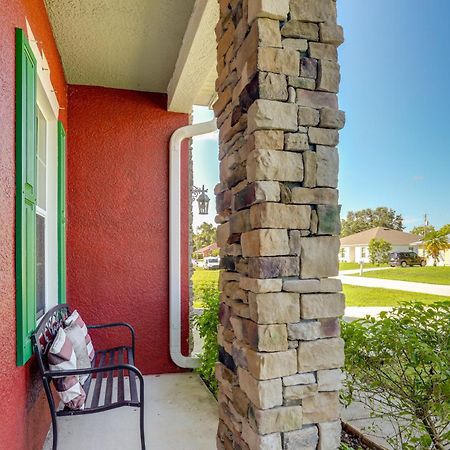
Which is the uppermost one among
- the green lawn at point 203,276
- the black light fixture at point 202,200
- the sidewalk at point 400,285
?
the black light fixture at point 202,200

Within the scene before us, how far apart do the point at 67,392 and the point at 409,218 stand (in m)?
2.41

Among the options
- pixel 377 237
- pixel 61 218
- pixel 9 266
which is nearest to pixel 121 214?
pixel 61 218

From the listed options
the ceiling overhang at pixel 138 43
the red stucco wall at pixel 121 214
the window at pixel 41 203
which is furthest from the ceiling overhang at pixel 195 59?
the window at pixel 41 203

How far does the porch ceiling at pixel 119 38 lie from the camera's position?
2.32m

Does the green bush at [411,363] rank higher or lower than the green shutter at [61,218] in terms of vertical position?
lower

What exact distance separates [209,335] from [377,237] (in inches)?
68.2

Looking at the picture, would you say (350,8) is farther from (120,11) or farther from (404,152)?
(120,11)

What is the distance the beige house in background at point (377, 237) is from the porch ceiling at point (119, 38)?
1873 mm

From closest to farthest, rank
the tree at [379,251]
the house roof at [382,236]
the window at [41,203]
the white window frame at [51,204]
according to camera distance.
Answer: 1. the window at [41,203]
2. the white window frame at [51,204]
3. the house roof at [382,236]
4. the tree at [379,251]

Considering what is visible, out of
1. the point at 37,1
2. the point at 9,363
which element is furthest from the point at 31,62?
the point at 9,363

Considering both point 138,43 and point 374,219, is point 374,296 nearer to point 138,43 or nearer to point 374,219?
point 374,219

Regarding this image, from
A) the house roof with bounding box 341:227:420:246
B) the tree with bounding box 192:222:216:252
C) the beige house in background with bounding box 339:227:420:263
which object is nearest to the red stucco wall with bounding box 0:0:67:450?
the beige house in background with bounding box 339:227:420:263

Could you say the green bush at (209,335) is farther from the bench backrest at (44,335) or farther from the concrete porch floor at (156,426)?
the bench backrest at (44,335)

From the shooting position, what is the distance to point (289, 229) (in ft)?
4.53
